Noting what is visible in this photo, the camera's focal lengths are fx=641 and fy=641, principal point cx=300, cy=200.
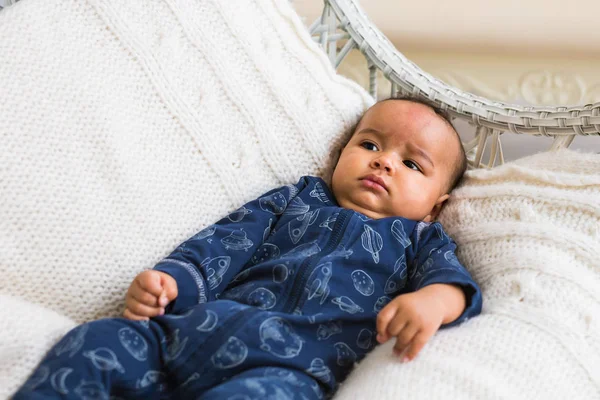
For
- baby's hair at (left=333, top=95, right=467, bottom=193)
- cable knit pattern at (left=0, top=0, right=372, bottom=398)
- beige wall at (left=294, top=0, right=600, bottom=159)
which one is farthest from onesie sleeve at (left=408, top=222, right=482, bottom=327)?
beige wall at (left=294, top=0, right=600, bottom=159)

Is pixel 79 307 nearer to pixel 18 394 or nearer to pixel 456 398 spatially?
pixel 18 394

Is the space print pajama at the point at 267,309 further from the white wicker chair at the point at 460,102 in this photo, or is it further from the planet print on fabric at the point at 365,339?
the white wicker chair at the point at 460,102

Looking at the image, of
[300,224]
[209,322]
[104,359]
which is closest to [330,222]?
[300,224]

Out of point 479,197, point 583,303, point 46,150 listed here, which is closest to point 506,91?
point 479,197

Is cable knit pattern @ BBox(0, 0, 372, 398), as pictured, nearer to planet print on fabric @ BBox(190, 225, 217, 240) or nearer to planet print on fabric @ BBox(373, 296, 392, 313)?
planet print on fabric @ BBox(190, 225, 217, 240)

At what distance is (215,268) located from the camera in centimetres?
88

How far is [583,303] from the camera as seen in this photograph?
0.82 meters

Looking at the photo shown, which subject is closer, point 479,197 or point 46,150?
point 46,150

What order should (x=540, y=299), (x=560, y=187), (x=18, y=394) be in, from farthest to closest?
(x=560, y=187)
(x=540, y=299)
(x=18, y=394)

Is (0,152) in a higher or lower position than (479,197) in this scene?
higher

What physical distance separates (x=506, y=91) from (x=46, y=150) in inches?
52.0

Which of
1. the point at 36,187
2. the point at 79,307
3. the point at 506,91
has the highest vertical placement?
the point at 36,187

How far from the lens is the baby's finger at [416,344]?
0.74 meters

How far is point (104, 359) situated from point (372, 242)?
0.41 metres
